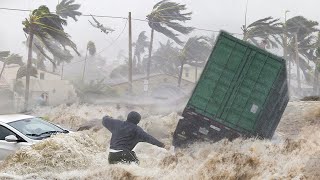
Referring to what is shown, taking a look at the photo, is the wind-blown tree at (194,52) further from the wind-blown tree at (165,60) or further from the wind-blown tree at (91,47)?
the wind-blown tree at (91,47)

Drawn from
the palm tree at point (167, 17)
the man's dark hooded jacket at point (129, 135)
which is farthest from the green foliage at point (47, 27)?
the man's dark hooded jacket at point (129, 135)

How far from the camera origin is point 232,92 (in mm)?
13141

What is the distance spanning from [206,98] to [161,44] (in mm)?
79280

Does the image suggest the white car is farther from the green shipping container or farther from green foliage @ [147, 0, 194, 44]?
green foliage @ [147, 0, 194, 44]

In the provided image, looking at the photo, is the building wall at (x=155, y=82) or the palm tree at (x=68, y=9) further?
the building wall at (x=155, y=82)

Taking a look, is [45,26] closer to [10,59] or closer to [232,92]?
[232,92]

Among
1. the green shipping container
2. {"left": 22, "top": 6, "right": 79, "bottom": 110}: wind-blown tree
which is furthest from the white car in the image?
{"left": 22, "top": 6, "right": 79, "bottom": 110}: wind-blown tree

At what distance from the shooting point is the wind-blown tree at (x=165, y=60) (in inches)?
3214

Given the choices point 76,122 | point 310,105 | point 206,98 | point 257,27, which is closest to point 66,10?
point 257,27

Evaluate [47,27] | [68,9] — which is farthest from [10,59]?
[47,27]

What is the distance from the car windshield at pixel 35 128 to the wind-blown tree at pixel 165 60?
69.1m

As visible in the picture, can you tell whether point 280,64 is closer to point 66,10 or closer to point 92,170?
point 92,170

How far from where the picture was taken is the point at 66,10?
45406 mm

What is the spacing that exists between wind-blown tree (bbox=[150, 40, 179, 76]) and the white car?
69.3m
